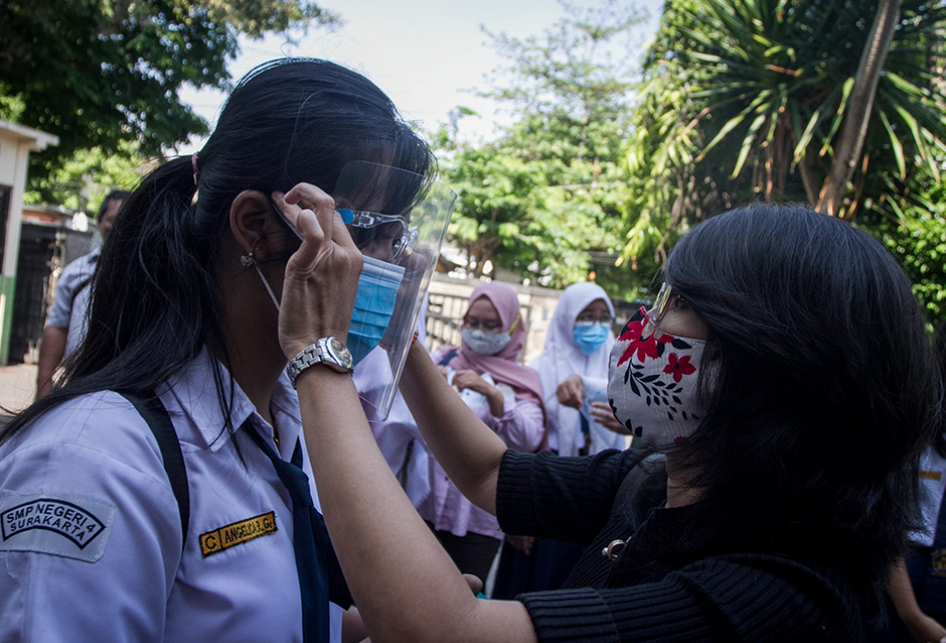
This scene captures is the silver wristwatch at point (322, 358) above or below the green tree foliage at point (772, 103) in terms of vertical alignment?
below

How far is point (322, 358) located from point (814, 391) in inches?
33.1

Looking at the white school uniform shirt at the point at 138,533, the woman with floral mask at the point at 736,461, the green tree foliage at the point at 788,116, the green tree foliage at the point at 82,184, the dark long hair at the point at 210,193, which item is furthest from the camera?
the green tree foliage at the point at 82,184

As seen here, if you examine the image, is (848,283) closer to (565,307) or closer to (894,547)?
(894,547)

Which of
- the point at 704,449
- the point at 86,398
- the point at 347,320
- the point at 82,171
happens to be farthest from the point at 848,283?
the point at 82,171

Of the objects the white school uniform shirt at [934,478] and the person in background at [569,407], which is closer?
the white school uniform shirt at [934,478]

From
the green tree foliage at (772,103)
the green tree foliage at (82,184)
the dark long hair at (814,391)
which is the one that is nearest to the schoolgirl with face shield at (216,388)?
the dark long hair at (814,391)

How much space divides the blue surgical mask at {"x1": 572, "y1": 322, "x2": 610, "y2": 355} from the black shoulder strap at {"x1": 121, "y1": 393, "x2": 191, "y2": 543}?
10.6 ft

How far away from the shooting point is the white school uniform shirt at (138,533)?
2.89ft

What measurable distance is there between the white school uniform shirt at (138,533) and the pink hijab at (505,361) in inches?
104

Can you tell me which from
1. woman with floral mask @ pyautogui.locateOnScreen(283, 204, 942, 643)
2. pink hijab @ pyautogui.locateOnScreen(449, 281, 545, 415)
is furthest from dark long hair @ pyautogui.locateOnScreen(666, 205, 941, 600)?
pink hijab @ pyautogui.locateOnScreen(449, 281, 545, 415)

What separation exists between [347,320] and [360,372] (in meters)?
0.66

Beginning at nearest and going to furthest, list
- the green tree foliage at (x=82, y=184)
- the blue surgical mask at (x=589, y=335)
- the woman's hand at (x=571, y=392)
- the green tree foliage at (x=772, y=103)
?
the woman's hand at (x=571, y=392) < the blue surgical mask at (x=589, y=335) < the green tree foliage at (x=772, y=103) < the green tree foliage at (x=82, y=184)

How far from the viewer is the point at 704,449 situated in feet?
4.22

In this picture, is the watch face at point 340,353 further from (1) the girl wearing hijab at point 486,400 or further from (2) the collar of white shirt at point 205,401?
(1) the girl wearing hijab at point 486,400
